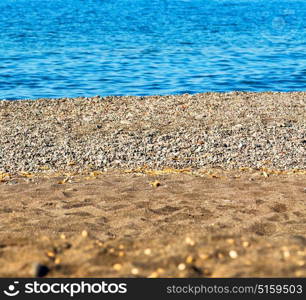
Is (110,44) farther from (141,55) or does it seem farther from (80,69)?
(80,69)

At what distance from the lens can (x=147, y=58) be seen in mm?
32406

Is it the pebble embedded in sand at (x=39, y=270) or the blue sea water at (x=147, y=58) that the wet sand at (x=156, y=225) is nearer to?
the pebble embedded in sand at (x=39, y=270)

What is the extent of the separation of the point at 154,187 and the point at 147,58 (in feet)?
73.8

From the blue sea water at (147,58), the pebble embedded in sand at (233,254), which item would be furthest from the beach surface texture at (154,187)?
the blue sea water at (147,58)

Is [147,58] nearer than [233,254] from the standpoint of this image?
No

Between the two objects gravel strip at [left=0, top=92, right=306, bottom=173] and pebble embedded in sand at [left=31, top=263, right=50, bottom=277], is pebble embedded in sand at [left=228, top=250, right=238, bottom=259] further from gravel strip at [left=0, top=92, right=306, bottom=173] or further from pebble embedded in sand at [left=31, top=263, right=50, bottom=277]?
gravel strip at [left=0, top=92, right=306, bottom=173]

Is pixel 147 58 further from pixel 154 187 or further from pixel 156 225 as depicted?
pixel 156 225

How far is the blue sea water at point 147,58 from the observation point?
24875mm

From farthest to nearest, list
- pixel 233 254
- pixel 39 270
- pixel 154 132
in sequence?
pixel 154 132 → pixel 233 254 → pixel 39 270

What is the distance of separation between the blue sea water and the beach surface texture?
18.6 feet

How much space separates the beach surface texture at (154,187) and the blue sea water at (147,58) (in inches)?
223

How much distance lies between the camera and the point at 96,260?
6.52 metres

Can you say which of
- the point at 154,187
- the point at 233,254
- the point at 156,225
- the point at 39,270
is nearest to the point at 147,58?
the point at 154,187

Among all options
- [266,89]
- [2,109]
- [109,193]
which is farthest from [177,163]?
[266,89]
